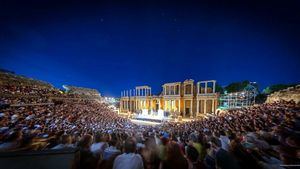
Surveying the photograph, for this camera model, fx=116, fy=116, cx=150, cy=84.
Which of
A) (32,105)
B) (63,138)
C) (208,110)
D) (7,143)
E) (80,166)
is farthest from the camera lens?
(208,110)

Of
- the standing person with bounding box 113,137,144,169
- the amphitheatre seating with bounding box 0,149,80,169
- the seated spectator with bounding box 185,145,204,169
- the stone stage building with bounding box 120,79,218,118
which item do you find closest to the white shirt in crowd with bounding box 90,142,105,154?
the amphitheatre seating with bounding box 0,149,80,169

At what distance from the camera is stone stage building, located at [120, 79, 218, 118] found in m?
24.0

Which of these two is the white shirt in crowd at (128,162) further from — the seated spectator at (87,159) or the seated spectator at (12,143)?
the seated spectator at (12,143)

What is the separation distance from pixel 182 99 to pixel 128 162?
27090 mm

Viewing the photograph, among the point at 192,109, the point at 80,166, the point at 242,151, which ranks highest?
the point at 242,151

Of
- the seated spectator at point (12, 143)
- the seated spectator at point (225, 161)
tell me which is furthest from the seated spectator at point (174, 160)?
the seated spectator at point (12, 143)

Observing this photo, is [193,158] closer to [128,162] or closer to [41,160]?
[128,162]

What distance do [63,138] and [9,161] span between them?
4.64ft

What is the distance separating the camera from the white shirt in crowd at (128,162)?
7.34 ft

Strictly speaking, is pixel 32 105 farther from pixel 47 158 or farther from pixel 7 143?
pixel 47 158

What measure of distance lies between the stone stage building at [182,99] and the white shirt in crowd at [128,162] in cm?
2365

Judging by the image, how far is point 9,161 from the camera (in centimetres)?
211

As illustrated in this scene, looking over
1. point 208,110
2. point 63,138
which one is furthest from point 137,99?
point 63,138

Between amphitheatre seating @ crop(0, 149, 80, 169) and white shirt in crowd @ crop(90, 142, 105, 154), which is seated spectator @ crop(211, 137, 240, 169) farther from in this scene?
amphitheatre seating @ crop(0, 149, 80, 169)
